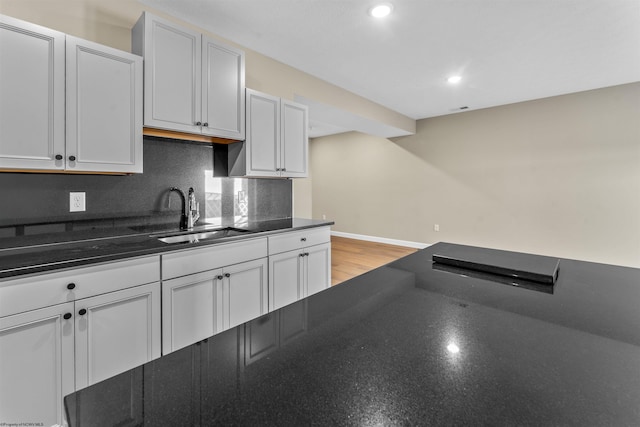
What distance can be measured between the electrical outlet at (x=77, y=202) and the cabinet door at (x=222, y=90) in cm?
90

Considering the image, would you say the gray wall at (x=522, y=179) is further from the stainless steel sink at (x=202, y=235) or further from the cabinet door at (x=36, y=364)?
the cabinet door at (x=36, y=364)

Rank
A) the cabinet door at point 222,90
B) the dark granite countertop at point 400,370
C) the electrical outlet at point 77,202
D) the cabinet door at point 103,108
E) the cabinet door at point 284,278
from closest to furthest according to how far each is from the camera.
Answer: the dark granite countertop at point 400,370 → the cabinet door at point 103,108 → the electrical outlet at point 77,202 → the cabinet door at point 222,90 → the cabinet door at point 284,278

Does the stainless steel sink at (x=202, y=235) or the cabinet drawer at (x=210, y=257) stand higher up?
the stainless steel sink at (x=202, y=235)

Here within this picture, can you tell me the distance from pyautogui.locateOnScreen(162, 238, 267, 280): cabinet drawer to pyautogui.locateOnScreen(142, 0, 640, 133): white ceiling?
1818mm

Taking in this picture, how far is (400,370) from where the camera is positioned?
500mm

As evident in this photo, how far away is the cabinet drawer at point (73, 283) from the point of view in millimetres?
1210

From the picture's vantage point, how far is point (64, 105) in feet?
5.30

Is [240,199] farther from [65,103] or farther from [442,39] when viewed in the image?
[442,39]

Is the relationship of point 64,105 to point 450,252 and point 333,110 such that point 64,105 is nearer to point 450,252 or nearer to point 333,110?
point 450,252

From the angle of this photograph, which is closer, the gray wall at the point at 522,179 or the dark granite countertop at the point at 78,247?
the dark granite countertop at the point at 78,247

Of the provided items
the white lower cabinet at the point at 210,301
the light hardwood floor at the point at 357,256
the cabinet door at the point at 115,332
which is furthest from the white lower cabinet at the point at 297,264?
the light hardwood floor at the point at 357,256

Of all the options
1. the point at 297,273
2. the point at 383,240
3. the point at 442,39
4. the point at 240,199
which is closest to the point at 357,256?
the point at 383,240

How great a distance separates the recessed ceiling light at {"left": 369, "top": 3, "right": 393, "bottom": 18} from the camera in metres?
2.22

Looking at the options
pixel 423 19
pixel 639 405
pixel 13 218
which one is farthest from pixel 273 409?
pixel 423 19
